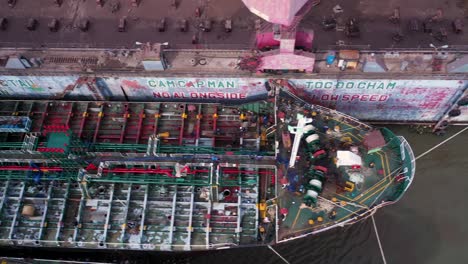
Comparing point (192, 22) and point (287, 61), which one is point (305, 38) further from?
point (192, 22)

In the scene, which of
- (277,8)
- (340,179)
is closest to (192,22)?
(277,8)

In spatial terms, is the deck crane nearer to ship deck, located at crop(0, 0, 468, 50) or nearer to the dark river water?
the dark river water

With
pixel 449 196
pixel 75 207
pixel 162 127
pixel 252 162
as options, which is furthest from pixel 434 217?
pixel 75 207

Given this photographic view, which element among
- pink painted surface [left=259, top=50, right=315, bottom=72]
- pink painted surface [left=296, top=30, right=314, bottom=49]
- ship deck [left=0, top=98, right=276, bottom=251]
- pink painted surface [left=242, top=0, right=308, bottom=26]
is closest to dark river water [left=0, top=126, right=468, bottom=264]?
ship deck [left=0, top=98, right=276, bottom=251]

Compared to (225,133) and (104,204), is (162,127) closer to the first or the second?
(225,133)

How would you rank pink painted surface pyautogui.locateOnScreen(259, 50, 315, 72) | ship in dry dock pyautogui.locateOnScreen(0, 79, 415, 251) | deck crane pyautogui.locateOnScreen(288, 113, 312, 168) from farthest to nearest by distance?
pink painted surface pyautogui.locateOnScreen(259, 50, 315, 72) < ship in dry dock pyautogui.locateOnScreen(0, 79, 415, 251) < deck crane pyautogui.locateOnScreen(288, 113, 312, 168)

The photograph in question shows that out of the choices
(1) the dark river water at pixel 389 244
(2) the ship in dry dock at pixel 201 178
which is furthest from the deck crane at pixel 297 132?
(1) the dark river water at pixel 389 244
